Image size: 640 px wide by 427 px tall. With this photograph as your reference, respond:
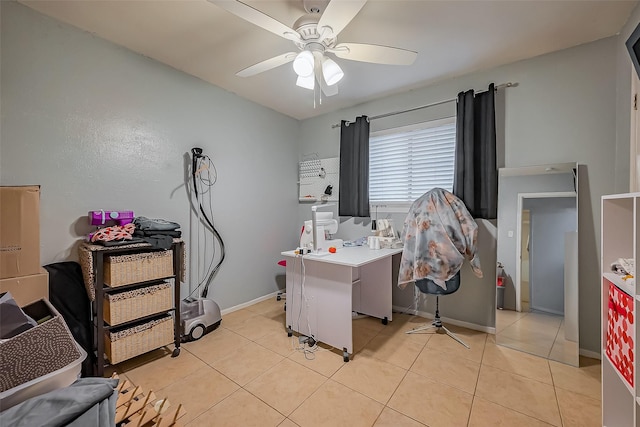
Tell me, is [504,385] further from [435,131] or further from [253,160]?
[253,160]

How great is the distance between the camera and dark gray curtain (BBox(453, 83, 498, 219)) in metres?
2.47

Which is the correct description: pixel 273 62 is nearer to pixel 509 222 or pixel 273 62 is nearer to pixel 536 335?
pixel 509 222

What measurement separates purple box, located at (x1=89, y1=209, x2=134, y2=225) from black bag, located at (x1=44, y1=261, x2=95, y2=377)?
0.36m

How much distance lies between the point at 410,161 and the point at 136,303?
2.97m

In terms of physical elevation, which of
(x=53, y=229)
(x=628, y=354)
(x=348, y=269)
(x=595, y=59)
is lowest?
(x=628, y=354)

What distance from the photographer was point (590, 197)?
2.15 metres

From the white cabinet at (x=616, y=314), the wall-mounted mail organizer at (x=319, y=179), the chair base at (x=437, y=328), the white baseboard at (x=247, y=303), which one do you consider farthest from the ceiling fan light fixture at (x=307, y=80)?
the white baseboard at (x=247, y=303)

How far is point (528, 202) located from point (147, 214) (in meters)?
3.49

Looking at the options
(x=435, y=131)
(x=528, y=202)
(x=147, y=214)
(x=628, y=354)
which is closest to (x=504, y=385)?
(x=628, y=354)

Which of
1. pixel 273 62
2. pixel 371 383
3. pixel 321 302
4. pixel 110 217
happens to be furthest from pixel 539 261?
pixel 110 217

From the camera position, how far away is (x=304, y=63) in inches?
68.7

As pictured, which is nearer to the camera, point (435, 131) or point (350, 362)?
point (350, 362)

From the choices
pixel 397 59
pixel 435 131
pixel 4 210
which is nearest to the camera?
pixel 4 210

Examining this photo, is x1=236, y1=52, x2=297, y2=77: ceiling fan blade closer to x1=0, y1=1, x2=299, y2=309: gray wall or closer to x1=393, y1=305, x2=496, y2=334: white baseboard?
x1=0, y1=1, x2=299, y2=309: gray wall
